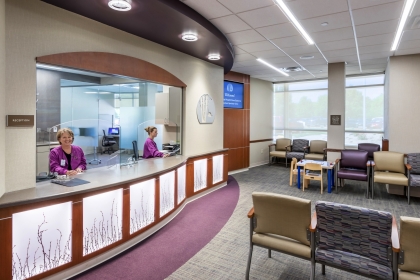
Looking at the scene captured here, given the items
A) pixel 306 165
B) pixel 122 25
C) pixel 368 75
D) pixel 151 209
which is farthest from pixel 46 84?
pixel 368 75

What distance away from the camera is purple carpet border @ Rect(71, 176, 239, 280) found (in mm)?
2863

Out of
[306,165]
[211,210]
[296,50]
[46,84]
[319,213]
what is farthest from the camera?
[46,84]

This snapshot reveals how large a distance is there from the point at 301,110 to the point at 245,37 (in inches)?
237

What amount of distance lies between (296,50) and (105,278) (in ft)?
18.2

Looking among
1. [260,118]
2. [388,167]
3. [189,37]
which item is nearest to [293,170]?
[388,167]

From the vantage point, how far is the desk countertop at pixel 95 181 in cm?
247

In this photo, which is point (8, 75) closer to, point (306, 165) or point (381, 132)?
point (306, 165)

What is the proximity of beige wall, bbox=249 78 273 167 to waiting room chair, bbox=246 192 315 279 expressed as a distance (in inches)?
269

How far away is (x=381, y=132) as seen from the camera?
862 centimetres

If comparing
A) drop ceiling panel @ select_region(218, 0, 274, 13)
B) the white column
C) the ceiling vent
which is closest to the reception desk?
Answer: drop ceiling panel @ select_region(218, 0, 274, 13)

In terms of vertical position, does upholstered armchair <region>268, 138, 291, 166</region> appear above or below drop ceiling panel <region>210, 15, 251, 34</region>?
below

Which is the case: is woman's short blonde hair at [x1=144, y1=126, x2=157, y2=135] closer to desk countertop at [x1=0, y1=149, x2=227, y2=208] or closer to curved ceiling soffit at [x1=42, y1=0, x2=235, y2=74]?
desk countertop at [x1=0, y1=149, x2=227, y2=208]

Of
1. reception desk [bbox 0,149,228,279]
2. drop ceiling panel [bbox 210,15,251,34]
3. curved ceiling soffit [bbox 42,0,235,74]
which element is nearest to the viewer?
reception desk [bbox 0,149,228,279]

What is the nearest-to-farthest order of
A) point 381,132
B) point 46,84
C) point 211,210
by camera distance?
1. point 211,210
2. point 46,84
3. point 381,132
